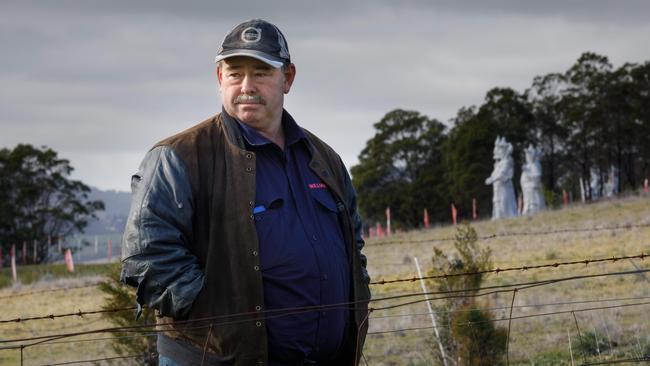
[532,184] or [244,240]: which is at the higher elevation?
[532,184]

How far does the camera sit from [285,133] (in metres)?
4.30

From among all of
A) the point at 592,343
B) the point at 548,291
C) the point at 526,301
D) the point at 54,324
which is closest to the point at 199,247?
the point at 592,343

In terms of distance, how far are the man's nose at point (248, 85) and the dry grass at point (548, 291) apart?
2722 mm

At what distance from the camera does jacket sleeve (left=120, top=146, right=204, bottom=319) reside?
3725 millimetres

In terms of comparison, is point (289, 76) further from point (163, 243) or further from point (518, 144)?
point (518, 144)

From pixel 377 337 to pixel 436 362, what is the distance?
10.5 feet

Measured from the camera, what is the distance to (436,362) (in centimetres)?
984

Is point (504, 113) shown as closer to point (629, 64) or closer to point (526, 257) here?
point (629, 64)

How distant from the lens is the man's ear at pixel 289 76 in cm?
435

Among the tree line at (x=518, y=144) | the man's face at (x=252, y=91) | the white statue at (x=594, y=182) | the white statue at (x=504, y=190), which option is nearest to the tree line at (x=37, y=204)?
the tree line at (x=518, y=144)

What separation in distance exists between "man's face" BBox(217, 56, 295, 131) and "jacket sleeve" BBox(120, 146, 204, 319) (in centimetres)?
42

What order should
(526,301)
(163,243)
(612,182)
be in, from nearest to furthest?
(163,243) → (526,301) → (612,182)

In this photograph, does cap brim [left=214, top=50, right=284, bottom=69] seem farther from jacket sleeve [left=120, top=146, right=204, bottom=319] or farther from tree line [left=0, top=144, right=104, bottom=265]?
tree line [left=0, top=144, right=104, bottom=265]

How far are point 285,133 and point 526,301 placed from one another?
10565mm
